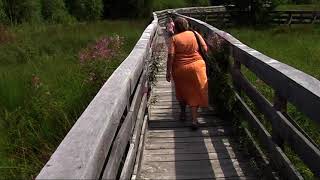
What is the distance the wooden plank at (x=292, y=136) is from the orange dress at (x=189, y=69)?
4.08 feet

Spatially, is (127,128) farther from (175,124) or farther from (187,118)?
(187,118)

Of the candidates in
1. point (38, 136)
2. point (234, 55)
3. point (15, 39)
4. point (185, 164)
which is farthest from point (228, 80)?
point (15, 39)

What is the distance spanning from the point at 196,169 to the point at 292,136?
129 centimetres

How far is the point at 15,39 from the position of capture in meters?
20.3

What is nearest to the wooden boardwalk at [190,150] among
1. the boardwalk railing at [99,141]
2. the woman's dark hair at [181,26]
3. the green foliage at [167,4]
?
the boardwalk railing at [99,141]

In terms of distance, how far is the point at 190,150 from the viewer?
17.4 ft

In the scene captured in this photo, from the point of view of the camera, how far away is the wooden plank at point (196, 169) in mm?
4543

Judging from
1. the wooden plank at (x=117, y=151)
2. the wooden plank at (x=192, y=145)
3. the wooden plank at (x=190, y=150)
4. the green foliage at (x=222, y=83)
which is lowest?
the wooden plank at (x=192, y=145)

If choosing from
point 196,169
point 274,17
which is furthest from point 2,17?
point 196,169

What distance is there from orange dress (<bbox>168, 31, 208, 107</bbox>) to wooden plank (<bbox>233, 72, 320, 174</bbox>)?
4.08 feet

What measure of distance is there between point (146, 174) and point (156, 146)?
895 millimetres

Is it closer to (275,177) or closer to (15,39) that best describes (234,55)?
(275,177)

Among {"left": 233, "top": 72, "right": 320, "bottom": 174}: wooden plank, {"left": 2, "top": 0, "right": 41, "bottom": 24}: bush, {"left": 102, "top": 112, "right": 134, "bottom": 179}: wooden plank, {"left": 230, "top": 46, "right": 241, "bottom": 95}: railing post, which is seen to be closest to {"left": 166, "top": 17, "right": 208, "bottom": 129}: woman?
{"left": 230, "top": 46, "right": 241, "bottom": 95}: railing post

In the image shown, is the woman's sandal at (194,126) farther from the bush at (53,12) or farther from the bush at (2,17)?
the bush at (53,12)
